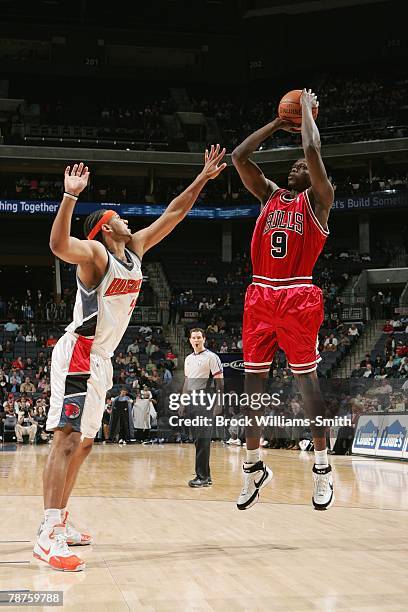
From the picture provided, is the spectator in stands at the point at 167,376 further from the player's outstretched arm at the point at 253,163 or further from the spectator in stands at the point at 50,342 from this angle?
the player's outstretched arm at the point at 253,163

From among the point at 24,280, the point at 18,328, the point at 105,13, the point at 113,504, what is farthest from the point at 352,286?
the point at 113,504

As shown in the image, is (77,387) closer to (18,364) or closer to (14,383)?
(14,383)

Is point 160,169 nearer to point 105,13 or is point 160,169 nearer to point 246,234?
point 246,234

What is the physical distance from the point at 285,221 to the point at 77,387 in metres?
2.00

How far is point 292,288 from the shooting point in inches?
230

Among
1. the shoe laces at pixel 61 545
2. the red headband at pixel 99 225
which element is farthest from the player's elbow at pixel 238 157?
the shoe laces at pixel 61 545

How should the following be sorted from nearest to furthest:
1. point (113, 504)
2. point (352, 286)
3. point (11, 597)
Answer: point (11, 597) < point (113, 504) < point (352, 286)

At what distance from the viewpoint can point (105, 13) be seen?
37969 mm

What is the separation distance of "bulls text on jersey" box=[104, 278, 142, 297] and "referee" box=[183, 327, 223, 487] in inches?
207

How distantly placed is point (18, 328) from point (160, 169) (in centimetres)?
1058

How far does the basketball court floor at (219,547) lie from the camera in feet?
13.9

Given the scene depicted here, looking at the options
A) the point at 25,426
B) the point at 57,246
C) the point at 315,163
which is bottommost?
the point at 25,426

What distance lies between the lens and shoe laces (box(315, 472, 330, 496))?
5922 mm

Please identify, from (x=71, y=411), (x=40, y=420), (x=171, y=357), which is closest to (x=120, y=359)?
(x=171, y=357)
